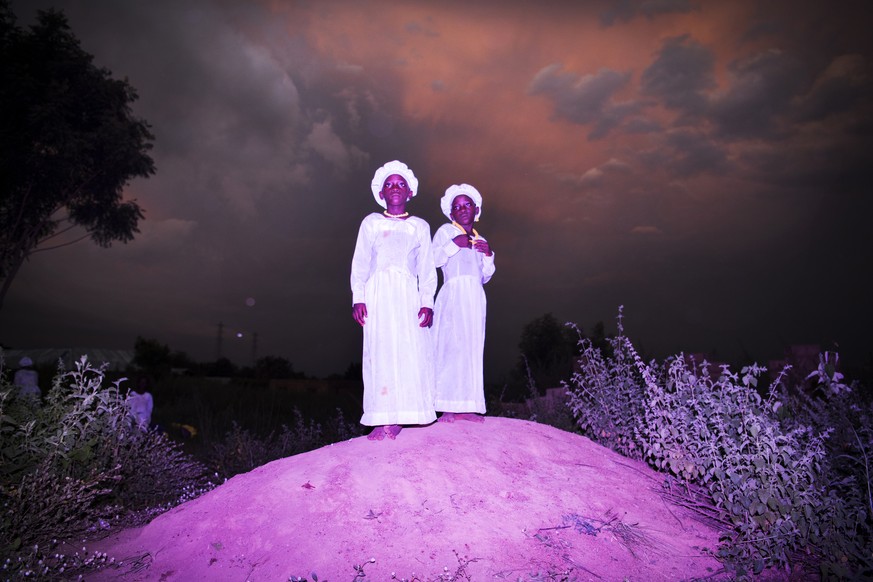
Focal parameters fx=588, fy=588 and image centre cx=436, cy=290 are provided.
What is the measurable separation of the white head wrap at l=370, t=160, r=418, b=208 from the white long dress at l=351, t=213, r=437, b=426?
30cm

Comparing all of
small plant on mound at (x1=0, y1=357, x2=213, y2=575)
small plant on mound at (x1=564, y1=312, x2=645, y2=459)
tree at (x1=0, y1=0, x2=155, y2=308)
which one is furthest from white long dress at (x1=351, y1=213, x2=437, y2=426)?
tree at (x1=0, y1=0, x2=155, y2=308)

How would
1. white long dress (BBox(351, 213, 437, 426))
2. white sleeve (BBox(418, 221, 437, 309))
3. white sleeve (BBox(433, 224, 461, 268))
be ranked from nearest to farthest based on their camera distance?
white long dress (BBox(351, 213, 437, 426)) → white sleeve (BBox(418, 221, 437, 309)) → white sleeve (BBox(433, 224, 461, 268))

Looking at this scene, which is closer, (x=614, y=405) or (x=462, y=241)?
(x=614, y=405)

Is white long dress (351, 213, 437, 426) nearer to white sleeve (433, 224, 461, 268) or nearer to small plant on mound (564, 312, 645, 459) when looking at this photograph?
white sleeve (433, 224, 461, 268)

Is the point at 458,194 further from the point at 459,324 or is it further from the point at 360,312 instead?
the point at 360,312

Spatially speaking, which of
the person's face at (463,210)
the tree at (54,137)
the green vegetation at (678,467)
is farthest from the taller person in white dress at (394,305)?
the tree at (54,137)

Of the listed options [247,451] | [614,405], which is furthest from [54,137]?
[614,405]

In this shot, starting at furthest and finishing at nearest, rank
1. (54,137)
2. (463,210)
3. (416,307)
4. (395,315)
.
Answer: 1. (54,137)
2. (463,210)
3. (416,307)
4. (395,315)

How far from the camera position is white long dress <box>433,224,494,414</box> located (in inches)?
240

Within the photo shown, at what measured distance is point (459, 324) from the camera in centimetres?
625

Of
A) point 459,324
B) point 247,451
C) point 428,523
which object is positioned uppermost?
point 459,324

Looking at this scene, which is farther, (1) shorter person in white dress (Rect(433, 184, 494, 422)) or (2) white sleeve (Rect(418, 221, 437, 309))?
(1) shorter person in white dress (Rect(433, 184, 494, 422))

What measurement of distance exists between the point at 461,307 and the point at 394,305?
0.97m

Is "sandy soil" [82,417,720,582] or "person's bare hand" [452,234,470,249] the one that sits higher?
"person's bare hand" [452,234,470,249]
